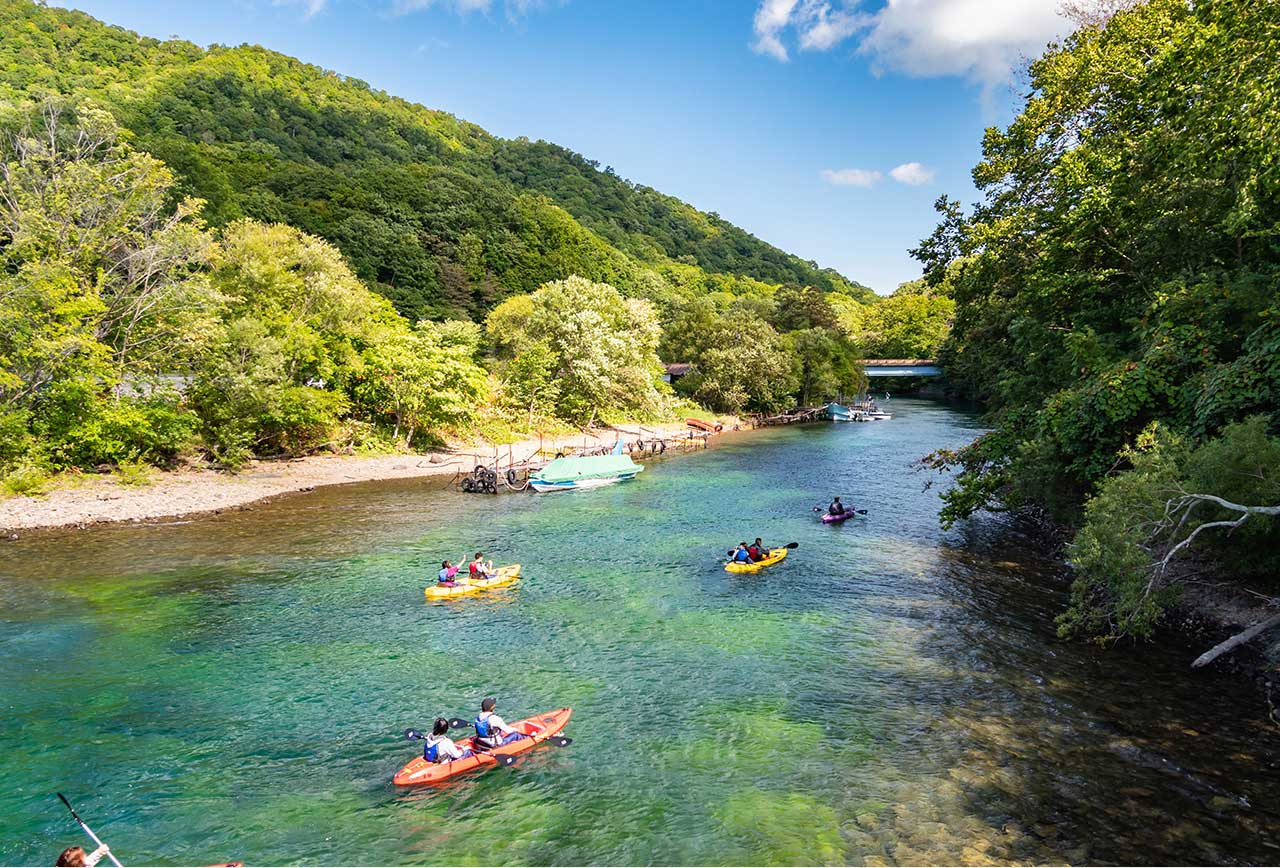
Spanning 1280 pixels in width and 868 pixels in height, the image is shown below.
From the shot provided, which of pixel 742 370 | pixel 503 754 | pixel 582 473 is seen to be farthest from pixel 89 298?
pixel 742 370

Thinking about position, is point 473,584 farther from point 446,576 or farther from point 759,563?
point 759,563

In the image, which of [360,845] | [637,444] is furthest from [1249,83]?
[637,444]

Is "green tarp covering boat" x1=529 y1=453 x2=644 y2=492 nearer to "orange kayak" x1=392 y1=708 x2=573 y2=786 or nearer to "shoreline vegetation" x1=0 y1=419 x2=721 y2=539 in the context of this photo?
"shoreline vegetation" x1=0 y1=419 x2=721 y2=539

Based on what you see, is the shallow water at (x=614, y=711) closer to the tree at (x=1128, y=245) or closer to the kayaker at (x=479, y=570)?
the kayaker at (x=479, y=570)

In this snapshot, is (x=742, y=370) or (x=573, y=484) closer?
(x=573, y=484)

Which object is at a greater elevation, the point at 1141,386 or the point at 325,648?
the point at 1141,386

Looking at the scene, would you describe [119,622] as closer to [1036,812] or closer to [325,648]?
[325,648]

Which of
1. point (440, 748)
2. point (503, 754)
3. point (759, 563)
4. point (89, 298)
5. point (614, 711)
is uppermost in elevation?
point (89, 298)
